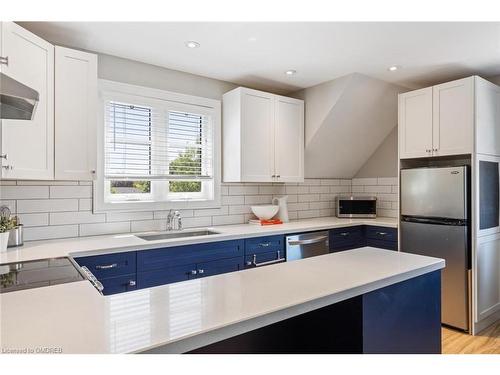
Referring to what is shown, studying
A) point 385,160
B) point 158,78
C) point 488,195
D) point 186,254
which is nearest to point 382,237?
A: point 488,195

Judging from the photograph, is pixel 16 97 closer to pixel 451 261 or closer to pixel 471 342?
pixel 451 261

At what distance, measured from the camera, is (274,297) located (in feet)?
3.65

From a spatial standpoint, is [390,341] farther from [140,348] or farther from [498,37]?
[498,37]

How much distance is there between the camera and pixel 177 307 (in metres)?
1.02

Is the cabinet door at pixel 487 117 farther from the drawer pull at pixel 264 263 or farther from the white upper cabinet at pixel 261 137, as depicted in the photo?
the drawer pull at pixel 264 263

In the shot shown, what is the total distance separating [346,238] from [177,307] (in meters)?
2.87

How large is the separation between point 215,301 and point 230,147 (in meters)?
2.42

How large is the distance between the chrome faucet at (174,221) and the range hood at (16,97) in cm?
166

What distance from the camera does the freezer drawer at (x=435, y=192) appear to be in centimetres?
288

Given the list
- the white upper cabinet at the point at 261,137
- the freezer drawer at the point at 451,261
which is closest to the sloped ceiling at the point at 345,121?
the white upper cabinet at the point at 261,137

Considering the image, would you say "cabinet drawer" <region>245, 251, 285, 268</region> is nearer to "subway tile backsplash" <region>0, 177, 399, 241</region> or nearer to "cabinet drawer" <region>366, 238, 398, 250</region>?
"subway tile backsplash" <region>0, 177, 399, 241</region>

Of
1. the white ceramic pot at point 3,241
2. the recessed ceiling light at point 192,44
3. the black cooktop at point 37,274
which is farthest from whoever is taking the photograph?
the recessed ceiling light at point 192,44

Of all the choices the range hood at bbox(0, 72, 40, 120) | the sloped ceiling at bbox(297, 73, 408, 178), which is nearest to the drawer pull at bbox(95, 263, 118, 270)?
the range hood at bbox(0, 72, 40, 120)
